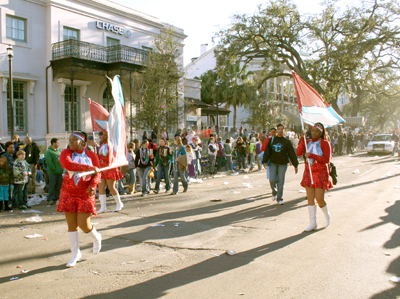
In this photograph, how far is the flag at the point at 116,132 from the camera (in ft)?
16.1

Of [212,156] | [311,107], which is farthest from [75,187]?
[212,156]

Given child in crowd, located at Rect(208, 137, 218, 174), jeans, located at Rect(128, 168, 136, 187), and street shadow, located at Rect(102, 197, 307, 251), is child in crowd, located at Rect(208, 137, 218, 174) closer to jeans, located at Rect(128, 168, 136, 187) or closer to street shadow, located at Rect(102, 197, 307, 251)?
jeans, located at Rect(128, 168, 136, 187)

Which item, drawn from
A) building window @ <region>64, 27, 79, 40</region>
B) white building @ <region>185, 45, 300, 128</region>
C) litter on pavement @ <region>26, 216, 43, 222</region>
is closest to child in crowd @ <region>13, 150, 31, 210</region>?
litter on pavement @ <region>26, 216, 43, 222</region>

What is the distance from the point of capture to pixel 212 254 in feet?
16.9

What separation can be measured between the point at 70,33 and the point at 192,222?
692 inches

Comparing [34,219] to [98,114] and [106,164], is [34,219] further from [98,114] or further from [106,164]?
[98,114]

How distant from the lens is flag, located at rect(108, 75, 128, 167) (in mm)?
4904

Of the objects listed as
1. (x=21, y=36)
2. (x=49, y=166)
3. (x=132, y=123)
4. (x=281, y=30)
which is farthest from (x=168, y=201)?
(x=281, y=30)

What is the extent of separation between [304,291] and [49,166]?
794 cm

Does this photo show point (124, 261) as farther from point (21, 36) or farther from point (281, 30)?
point (281, 30)

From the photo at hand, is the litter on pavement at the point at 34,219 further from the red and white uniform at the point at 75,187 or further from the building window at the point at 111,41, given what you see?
the building window at the point at 111,41

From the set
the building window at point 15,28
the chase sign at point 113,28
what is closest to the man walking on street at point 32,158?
the building window at point 15,28

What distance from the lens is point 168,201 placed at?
988 centimetres

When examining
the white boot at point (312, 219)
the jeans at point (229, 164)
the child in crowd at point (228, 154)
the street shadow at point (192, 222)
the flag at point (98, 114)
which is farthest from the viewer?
the jeans at point (229, 164)
